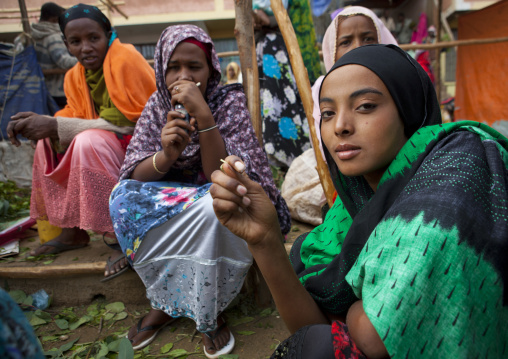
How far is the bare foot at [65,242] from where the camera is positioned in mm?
2660

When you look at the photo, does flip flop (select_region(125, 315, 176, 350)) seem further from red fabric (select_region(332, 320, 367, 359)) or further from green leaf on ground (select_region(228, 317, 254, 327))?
red fabric (select_region(332, 320, 367, 359))

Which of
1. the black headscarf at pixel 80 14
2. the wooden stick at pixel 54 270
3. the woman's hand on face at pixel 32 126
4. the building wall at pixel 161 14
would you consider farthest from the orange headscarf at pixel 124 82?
the building wall at pixel 161 14

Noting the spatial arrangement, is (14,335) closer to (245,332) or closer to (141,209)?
(141,209)

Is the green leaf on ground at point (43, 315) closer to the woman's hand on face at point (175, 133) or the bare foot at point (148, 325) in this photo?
the bare foot at point (148, 325)

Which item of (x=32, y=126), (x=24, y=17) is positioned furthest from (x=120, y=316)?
(x=24, y=17)

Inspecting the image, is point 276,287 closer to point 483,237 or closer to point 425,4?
point 483,237

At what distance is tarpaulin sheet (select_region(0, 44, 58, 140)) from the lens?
15.2ft

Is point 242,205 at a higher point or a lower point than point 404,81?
lower

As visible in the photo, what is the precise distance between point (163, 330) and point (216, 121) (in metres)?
1.35

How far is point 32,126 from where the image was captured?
2.43 m

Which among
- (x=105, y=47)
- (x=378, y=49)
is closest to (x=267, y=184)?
(x=378, y=49)

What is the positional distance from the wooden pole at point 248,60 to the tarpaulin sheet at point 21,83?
3.59 m

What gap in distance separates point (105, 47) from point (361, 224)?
8.14 ft

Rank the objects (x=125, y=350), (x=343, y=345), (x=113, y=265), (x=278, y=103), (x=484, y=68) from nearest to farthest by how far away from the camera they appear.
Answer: (x=343, y=345) → (x=125, y=350) → (x=113, y=265) → (x=278, y=103) → (x=484, y=68)
